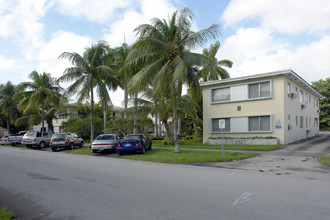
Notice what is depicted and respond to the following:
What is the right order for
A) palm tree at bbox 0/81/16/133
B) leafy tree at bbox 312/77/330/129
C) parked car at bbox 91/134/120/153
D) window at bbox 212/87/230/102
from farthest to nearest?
leafy tree at bbox 312/77/330/129 < palm tree at bbox 0/81/16/133 < window at bbox 212/87/230/102 < parked car at bbox 91/134/120/153

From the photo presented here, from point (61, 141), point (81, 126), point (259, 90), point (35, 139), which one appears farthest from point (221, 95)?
point (35, 139)

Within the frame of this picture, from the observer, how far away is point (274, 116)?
20719 millimetres

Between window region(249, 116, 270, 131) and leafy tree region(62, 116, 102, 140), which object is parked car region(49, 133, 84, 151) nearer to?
leafy tree region(62, 116, 102, 140)

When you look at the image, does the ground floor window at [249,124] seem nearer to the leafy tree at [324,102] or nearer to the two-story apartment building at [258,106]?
the two-story apartment building at [258,106]

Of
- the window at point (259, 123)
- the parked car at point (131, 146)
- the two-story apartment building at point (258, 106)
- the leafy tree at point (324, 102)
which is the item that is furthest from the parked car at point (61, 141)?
the leafy tree at point (324, 102)

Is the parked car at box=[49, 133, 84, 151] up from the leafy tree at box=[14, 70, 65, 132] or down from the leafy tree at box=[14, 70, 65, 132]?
down

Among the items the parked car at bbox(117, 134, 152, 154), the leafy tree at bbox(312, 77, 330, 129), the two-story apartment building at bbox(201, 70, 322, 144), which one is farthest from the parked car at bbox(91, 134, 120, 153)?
the leafy tree at bbox(312, 77, 330, 129)

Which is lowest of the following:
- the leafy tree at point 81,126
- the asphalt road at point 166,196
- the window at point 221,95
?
the asphalt road at point 166,196

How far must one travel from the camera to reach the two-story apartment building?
20.5 metres

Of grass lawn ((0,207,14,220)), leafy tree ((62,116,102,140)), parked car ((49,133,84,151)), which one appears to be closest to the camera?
grass lawn ((0,207,14,220))

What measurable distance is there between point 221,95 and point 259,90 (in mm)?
3435

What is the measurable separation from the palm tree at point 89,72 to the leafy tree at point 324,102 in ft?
117

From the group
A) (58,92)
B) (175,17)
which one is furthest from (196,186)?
(58,92)

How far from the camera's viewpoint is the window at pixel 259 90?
21.2m
